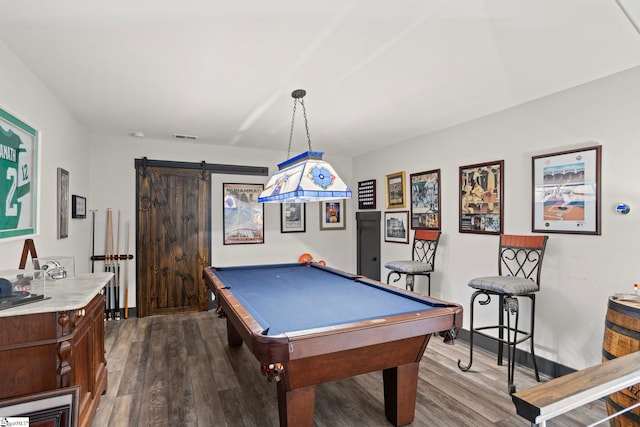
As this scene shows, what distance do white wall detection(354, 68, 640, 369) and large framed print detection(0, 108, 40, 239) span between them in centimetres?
395

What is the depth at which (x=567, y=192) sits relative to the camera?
2900mm

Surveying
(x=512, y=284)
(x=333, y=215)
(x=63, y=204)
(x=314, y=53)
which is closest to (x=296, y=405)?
(x=512, y=284)

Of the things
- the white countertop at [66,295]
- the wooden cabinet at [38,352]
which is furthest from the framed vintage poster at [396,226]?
the wooden cabinet at [38,352]

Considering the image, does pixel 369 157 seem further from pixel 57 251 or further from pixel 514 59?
pixel 57 251

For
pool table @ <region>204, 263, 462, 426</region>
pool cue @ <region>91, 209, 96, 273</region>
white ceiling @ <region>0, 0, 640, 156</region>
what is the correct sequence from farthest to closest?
pool cue @ <region>91, 209, 96, 273</region>, white ceiling @ <region>0, 0, 640, 156</region>, pool table @ <region>204, 263, 462, 426</region>

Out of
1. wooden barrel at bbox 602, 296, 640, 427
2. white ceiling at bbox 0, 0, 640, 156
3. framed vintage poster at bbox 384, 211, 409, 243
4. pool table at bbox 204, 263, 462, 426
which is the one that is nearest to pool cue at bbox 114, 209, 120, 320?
white ceiling at bbox 0, 0, 640, 156

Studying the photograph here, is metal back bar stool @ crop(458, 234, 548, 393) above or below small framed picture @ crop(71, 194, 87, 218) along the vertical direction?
below

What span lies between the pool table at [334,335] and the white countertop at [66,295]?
2.62ft

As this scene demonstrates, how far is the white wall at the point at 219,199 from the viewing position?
4.58 m

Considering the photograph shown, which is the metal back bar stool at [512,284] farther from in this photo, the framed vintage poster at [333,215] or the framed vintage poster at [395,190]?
the framed vintage poster at [333,215]

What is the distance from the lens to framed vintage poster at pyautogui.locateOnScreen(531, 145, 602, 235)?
8.96 feet

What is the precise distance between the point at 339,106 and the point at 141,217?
10.4 ft

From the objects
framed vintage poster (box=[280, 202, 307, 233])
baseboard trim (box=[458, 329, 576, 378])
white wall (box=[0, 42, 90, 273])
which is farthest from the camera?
framed vintage poster (box=[280, 202, 307, 233])

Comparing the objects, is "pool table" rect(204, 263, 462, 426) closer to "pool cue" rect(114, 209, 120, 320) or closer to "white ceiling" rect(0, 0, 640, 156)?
"white ceiling" rect(0, 0, 640, 156)
